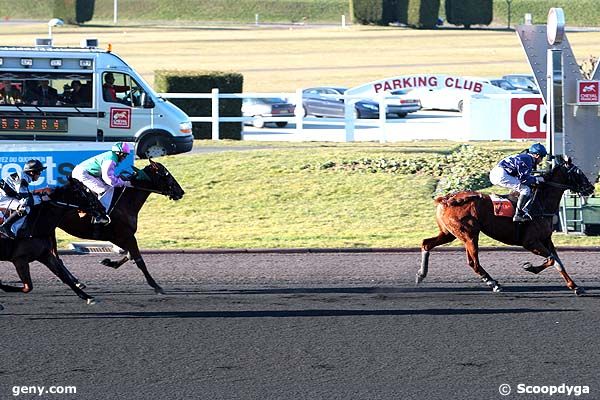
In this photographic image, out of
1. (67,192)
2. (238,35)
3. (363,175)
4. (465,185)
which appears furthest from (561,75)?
(238,35)

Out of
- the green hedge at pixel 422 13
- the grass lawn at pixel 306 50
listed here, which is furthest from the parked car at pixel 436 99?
the green hedge at pixel 422 13

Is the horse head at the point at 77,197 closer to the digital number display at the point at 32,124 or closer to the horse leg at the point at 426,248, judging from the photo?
the horse leg at the point at 426,248

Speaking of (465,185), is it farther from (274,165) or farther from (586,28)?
(586,28)

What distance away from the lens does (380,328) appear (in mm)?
11219

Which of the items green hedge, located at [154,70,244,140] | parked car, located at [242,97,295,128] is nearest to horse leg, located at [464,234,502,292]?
green hedge, located at [154,70,244,140]

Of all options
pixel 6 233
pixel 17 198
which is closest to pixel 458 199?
pixel 17 198

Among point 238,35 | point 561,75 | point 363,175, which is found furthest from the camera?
point 238,35

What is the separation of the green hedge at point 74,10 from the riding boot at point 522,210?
75315 mm

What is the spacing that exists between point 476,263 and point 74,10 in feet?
248

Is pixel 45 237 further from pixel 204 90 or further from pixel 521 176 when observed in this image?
pixel 204 90

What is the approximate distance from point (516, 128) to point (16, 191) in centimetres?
1193

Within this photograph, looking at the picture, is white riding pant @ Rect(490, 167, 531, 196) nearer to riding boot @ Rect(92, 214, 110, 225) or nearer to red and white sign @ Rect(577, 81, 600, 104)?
red and white sign @ Rect(577, 81, 600, 104)

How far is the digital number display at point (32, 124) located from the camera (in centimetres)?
2269

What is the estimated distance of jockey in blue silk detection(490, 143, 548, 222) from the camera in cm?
1291
